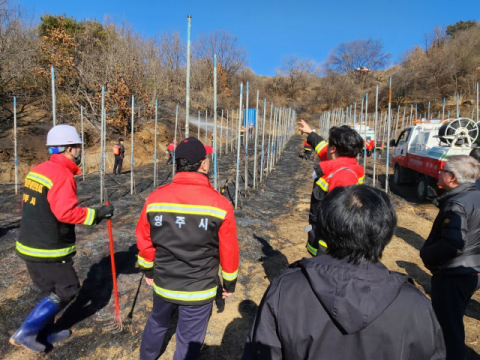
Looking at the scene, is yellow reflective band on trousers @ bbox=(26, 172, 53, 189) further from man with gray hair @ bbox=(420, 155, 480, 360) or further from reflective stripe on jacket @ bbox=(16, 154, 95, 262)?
man with gray hair @ bbox=(420, 155, 480, 360)

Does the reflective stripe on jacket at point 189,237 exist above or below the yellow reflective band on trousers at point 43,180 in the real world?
below

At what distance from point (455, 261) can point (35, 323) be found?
2890 mm

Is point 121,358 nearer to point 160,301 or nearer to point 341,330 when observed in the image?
point 160,301

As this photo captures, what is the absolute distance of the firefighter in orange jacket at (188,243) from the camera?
1781 millimetres

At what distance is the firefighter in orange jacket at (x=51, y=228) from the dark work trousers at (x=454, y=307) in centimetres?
243

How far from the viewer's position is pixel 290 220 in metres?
6.11

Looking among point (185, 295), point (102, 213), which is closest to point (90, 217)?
point (102, 213)

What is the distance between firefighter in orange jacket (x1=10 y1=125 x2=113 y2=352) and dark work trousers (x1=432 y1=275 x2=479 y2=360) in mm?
2428

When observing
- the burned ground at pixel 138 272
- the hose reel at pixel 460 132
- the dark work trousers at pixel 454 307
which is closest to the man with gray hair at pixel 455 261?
the dark work trousers at pixel 454 307

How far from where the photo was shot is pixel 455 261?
2.00m

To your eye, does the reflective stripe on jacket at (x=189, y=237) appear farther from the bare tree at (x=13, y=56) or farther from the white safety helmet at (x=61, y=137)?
the bare tree at (x=13, y=56)

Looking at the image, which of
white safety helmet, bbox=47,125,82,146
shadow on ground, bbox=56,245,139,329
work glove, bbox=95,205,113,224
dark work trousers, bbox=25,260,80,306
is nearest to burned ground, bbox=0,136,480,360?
shadow on ground, bbox=56,245,139,329

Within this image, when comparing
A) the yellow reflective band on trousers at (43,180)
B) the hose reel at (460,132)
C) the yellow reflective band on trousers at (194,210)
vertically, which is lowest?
the yellow reflective band on trousers at (194,210)

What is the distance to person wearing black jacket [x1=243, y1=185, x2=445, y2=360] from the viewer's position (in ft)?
2.98
